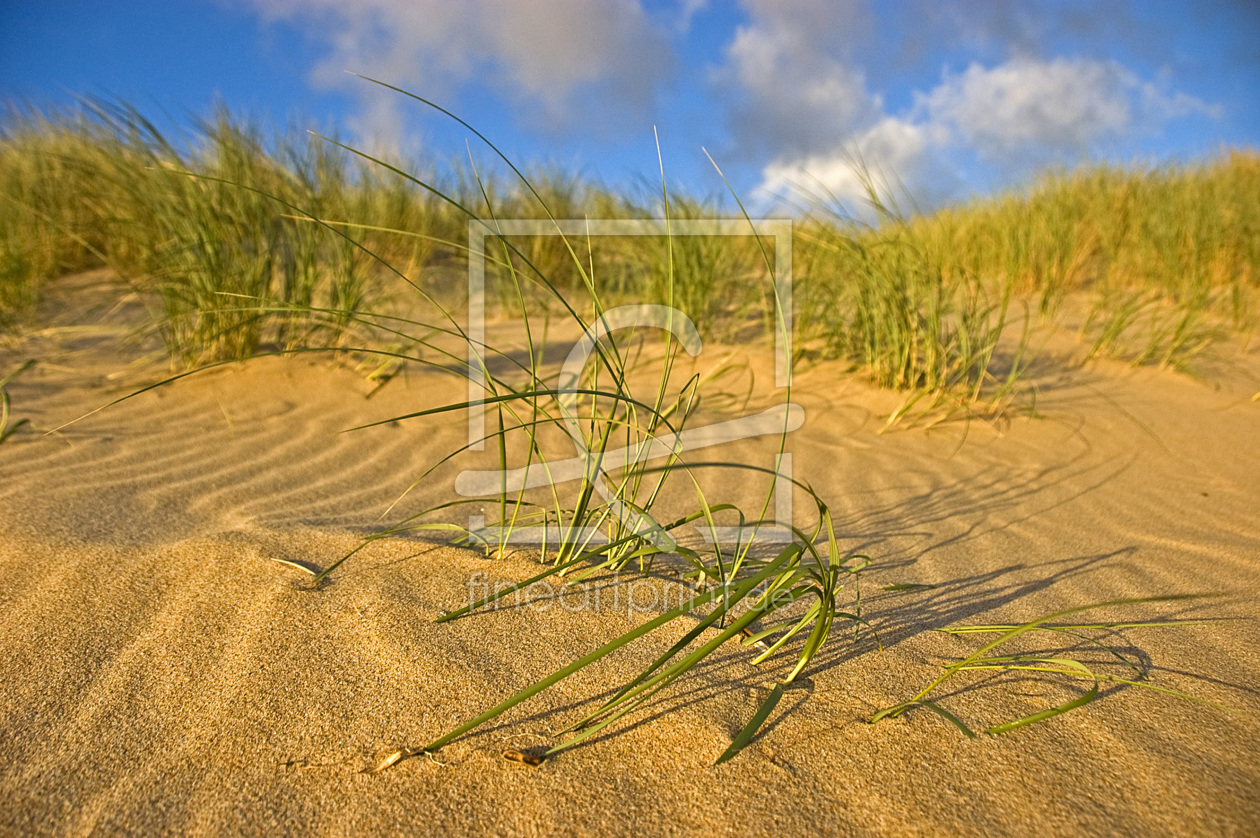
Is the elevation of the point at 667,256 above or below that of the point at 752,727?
above

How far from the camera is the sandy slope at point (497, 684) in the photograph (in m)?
0.89

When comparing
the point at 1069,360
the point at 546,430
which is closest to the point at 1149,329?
the point at 1069,360

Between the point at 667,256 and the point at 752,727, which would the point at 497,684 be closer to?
the point at 752,727

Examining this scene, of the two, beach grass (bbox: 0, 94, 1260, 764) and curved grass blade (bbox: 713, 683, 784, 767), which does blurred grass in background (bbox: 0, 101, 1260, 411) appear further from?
curved grass blade (bbox: 713, 683, 784, 767)

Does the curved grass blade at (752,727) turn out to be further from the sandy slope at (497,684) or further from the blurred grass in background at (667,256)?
the blurred grass in background at (667,256)

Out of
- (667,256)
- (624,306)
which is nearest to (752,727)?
(667,256)

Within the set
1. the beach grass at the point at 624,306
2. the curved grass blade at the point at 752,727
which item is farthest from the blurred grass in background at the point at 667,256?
the curved grass blade at the point at 752,727

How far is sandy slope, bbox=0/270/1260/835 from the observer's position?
2.93 feet

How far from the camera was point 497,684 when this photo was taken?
111 centimetres

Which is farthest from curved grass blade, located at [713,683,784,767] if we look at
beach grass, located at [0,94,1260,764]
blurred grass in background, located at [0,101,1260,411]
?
blurred grass in background, located at [0,101,1260,411]

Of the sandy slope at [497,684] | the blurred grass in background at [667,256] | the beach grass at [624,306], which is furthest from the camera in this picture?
the blurred grass in background at [667,256]

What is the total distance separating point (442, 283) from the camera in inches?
208

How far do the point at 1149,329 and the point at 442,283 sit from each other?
4501 mm

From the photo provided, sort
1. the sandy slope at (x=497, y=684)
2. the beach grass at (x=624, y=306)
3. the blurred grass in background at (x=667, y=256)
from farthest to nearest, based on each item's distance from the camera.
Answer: the blurred grass in background at (x=667, y=256) < the beach grass at (x=624, y=306) < the sandy slope at (x=497, y=684)
